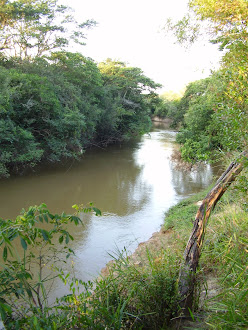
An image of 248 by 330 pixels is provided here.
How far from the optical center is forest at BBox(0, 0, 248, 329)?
98.0 inches

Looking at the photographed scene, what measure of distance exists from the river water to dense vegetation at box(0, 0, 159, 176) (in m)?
0.96

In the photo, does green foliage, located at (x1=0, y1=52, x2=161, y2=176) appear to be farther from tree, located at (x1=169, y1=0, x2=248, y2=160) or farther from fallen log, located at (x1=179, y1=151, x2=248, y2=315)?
fallen log, located at (x1=179, y1=151, x2=248, y2=315)

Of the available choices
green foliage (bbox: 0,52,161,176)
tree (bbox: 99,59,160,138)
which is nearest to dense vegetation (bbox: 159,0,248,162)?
green foliage (bbox: 0,52,161,176)

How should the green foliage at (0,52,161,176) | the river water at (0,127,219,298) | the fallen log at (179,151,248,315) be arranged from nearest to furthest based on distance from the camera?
the fallen log at (179,151,248,315) → the river water at (0,127,219,298) → the green foliage at (0,52,161,176)

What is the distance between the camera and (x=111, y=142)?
23.0 m

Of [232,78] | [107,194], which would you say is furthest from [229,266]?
[107,194]

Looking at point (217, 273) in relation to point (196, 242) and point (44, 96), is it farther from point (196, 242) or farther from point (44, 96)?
point (44, 96)

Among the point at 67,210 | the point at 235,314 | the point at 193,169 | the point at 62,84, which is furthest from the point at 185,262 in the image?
the point at 62,84

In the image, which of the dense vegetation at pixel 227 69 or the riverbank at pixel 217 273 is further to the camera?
the dense vegetation at pixel 227 69

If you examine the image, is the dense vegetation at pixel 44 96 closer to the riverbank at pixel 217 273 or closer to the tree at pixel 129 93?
the tree at pixel 129 93

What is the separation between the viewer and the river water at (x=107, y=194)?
7.06 m

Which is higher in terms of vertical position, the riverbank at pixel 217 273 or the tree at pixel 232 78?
the tree at pixel 232 78

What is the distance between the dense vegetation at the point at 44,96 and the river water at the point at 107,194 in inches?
37.9

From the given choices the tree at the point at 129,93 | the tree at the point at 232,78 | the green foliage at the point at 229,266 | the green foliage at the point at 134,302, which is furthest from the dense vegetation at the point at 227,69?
the tree at the point at 129,93
